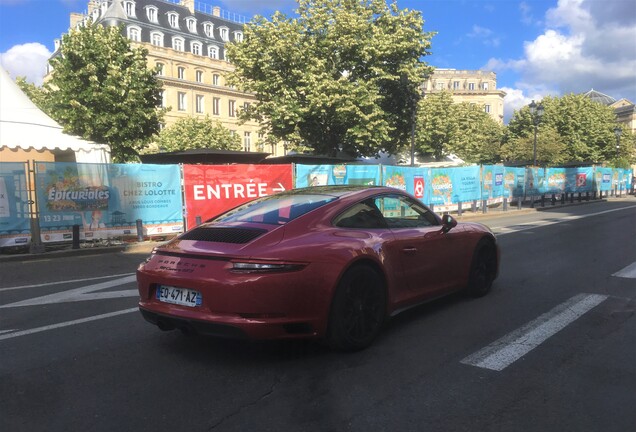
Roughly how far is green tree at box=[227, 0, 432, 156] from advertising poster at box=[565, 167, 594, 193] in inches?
522

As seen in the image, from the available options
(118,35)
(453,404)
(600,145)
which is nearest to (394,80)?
(118,35)

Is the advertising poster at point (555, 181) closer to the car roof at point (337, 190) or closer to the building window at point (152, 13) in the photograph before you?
the car roof at point (337, 190)

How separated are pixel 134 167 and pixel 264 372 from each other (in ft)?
34.5

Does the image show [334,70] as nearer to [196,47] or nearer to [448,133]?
[448,133]

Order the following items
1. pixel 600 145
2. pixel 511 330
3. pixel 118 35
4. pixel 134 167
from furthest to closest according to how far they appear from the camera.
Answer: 1. pixel 600 145
2. pixel 118 35
3. pixel 134 167
4. pixel 511 330

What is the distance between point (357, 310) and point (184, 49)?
71739 millimetres

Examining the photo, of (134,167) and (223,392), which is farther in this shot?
(134,167)

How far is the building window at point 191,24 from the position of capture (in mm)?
71250

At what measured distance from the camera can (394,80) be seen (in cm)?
2609

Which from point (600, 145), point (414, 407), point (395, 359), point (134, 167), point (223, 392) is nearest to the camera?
point (414, 407)

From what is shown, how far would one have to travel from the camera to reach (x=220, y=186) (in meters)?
14.8

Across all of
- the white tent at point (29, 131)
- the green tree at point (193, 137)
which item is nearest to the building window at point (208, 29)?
the green tree at point (193, 137)

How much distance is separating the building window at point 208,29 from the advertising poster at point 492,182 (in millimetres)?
58402

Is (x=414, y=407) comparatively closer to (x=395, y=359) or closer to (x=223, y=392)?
(x=395, y=359)
